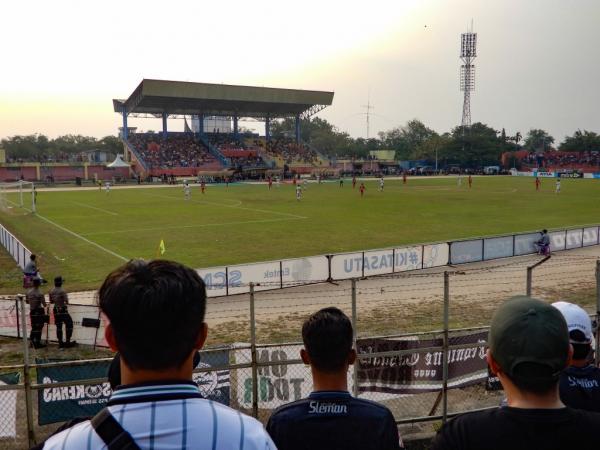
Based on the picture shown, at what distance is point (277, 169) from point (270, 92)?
1386 cm

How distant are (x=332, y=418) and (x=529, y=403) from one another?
1.08 m

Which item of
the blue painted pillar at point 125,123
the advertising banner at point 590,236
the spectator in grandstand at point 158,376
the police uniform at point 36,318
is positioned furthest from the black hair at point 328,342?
the blue painted pillar at point 125,123

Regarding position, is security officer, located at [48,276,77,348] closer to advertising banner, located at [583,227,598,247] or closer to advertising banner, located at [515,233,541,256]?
advertising banner, located at [515,233,541,256]

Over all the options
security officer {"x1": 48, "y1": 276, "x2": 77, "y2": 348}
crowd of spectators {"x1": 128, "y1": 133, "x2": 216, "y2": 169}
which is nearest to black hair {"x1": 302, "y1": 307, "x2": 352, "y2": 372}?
security officer {"x1": 48, "y1": 276, "x2": 77, "y2": 348}

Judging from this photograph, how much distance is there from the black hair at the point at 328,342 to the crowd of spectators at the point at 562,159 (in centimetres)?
13988

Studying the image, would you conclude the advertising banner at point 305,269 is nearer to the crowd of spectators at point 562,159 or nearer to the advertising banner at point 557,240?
the advertising banner at point 557,240

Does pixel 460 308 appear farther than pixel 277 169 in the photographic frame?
No

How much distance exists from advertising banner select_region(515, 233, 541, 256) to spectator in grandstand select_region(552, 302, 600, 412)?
21.1 m

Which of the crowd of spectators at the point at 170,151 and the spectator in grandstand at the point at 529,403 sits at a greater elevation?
the crowd of spectators at the point at 170,151

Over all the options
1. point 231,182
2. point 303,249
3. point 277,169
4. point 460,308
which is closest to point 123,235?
point 303,249

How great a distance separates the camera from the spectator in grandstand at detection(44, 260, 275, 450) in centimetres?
188

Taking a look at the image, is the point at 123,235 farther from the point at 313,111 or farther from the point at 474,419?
the point at 313,111

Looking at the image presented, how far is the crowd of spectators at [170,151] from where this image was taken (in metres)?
92.6

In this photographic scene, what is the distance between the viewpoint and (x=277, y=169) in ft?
319
